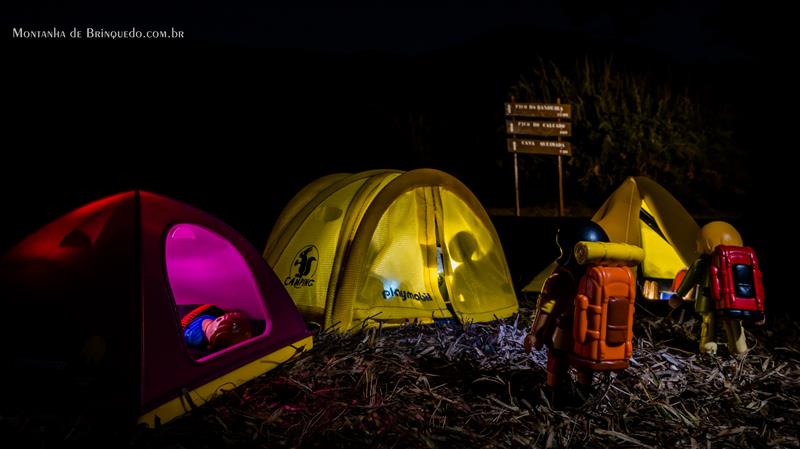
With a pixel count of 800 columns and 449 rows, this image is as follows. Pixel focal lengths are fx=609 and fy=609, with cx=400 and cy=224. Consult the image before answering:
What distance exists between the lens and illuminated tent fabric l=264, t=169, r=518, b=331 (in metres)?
5.41

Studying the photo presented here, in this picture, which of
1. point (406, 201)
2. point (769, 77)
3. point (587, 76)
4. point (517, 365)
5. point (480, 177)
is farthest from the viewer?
point (769, 77)

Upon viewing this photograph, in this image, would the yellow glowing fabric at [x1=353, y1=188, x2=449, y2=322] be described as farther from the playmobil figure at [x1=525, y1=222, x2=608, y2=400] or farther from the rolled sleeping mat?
the rolled sleeping mat

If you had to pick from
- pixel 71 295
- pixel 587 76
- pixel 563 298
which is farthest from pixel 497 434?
pixel 587 76

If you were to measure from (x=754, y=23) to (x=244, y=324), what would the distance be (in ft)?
76.2

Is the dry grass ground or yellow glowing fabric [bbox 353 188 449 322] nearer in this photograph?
the dry grass ground

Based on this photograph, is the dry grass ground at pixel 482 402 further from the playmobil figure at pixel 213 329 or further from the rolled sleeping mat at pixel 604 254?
the rolled sleeping mat at pixel 604 254

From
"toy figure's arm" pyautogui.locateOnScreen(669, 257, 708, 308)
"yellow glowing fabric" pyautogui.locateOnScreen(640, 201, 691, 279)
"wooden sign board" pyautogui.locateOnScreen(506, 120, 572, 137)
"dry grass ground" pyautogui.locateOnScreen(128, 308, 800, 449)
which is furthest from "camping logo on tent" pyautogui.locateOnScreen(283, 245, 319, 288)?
"wooden sign board" pyautogui.locateOnScreen(506, 120, 572, 137)

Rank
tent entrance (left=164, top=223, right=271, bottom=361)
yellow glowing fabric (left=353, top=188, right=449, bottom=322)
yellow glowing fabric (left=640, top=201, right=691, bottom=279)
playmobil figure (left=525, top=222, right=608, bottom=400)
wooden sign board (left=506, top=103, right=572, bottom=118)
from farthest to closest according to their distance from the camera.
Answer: wooden sign board (left=506, top=103, right=572, bottom=118), yellow glowing fabric (left=640, top=201, right=691, bottom=279), yellow glowing fabric (left=353, top=188, right=449, bottom=322), tent entrance (left=164, top=223, right=271, bottom=361), playmobil figure (left=525, top=222, right=608, bottom=400)

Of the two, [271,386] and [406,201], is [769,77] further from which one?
[271,386]

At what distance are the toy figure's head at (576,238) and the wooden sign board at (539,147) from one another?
722cm

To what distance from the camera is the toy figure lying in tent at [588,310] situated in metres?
3.37

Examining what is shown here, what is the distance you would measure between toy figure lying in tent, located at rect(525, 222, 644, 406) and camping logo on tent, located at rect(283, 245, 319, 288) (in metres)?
2.57

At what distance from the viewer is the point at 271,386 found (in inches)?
158

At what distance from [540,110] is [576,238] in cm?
758
